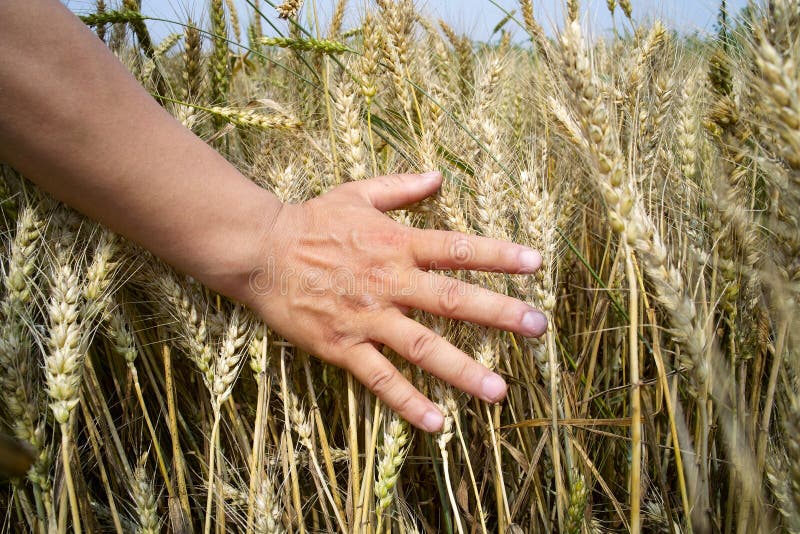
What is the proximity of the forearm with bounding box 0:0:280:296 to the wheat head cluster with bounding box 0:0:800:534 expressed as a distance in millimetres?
143

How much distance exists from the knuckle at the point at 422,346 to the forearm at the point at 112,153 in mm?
373

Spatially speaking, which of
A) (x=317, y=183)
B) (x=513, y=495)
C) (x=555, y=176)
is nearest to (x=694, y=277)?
(x=555, y=176)

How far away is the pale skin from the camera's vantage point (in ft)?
2.67

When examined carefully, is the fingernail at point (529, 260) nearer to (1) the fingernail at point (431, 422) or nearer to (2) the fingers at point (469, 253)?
(2) the fingers at point (469, 253)

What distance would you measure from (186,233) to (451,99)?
3.34ft

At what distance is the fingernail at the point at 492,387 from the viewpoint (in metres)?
A: 0.95

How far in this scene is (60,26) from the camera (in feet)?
2.69

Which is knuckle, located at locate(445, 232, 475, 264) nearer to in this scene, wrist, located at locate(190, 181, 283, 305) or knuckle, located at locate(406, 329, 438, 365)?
knuckle, located at locate(406, 329, 438, 365)

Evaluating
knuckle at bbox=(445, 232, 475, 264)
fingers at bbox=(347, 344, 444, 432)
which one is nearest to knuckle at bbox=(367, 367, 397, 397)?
fingers at bbox=(347, 344, 444, 432)

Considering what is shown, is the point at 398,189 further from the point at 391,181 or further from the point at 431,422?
the point at 431,422

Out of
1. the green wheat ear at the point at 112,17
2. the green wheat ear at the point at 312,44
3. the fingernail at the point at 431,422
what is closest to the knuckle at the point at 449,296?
the fingernail at the point at 431,422

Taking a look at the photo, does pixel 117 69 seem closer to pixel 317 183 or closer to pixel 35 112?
pixel 35 112

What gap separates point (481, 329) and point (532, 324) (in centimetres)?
15

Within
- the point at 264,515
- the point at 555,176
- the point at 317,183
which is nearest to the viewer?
the point at 264,515
